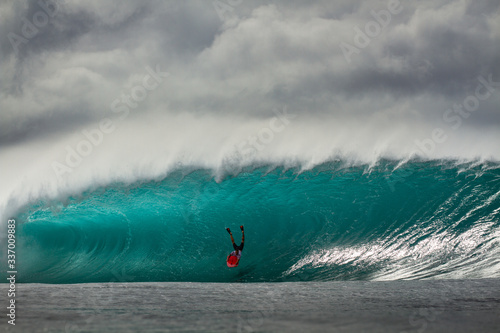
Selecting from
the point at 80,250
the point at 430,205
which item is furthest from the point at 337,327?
the point at 80,250

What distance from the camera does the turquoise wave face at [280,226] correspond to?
7.91 meters

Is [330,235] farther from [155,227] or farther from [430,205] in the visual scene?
[155,227]

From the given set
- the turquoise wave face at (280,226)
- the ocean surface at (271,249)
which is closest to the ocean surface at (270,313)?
the ocean surface at (271,249)

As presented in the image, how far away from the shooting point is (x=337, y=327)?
2.36 metres

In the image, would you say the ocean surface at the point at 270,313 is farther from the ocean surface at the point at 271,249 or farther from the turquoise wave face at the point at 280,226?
the turquoise wave face at the point at 280,226

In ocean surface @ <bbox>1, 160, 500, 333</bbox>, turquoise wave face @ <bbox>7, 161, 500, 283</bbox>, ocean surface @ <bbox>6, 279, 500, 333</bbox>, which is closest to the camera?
ocean surface @ <bbox>6, 279, 500, 333</bbox>

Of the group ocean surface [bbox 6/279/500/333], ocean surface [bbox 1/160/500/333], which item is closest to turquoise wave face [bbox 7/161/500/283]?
ocean surface [bbox 1/160/500/333]

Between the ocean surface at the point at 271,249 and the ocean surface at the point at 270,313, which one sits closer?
the ocean surface at the point at 270,313

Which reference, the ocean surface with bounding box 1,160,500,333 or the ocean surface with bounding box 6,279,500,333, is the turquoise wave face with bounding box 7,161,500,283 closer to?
the ocean surface with bounding box 1,160,500,333

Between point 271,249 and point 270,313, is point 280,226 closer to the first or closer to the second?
point 271,249

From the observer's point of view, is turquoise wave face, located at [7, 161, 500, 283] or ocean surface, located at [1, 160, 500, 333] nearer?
ocean surface, located at [1, 160, 500, 333]

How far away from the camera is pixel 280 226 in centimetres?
984

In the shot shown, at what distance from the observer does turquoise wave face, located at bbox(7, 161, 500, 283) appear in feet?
26.0

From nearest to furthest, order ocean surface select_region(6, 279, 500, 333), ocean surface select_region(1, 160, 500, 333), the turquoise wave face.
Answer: ocean surface select_region(6, 279, 500, 333)
ocean surface select_region(1, 160, 500, 333)
the turquoise wave face
